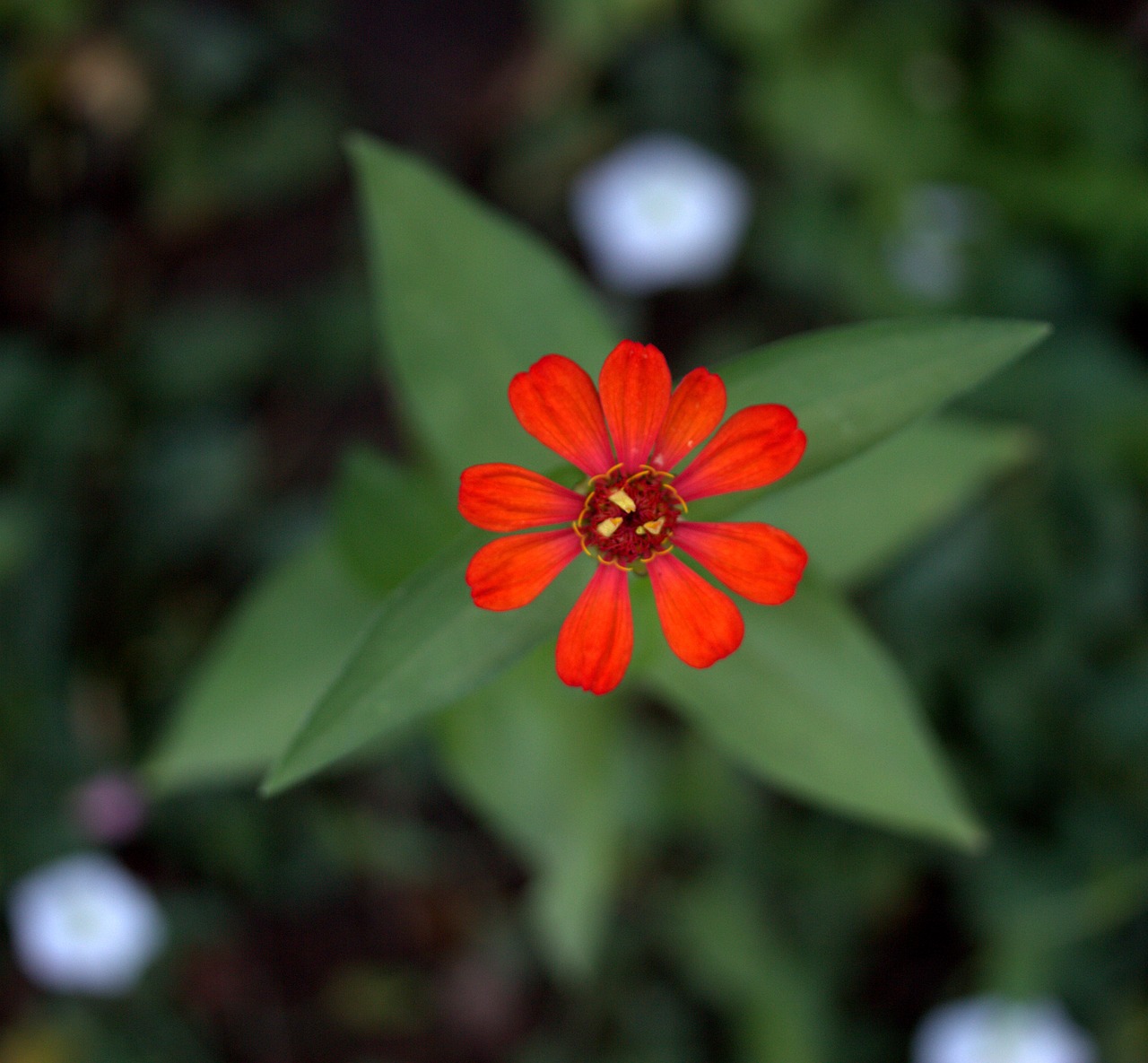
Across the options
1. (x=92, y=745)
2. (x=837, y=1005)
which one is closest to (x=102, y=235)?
(x=92, y=745)

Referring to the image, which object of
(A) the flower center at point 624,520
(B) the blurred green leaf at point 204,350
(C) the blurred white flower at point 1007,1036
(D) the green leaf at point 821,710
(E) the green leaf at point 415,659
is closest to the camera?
(E) the green leaf at point 415,659

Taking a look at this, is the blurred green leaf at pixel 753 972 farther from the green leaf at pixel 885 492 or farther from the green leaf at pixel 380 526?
the green leaf at pixel 380 526

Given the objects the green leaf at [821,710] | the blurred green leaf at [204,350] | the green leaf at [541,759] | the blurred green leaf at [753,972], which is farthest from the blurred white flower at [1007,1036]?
the blurred green leaf at [204,350]

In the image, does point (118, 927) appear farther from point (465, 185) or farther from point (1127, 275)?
point (1127, 275)

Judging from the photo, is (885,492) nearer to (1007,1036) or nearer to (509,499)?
(509,499)

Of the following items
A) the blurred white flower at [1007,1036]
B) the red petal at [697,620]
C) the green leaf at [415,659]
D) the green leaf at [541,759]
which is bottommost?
the blurred white flower at [1007,1036]

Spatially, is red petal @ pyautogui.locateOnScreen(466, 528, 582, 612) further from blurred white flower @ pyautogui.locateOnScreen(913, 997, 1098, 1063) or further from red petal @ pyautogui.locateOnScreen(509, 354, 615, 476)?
blurred white flower @ pyautogui.locateOnScreen(913, 997, 1098, 1063)

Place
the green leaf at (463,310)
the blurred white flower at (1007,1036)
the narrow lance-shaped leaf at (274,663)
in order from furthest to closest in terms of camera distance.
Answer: the blurred white flower at (1007,1036) < the narrow lance-shaped leaf at (274,663) < the green leaf at (463,310)
